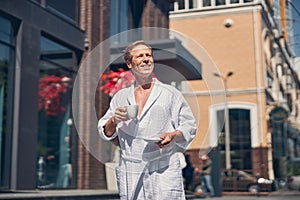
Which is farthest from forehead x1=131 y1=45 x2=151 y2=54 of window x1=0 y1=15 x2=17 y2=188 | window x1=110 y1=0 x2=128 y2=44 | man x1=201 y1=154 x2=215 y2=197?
man x1=201 y1=154 x2=215 y2=197

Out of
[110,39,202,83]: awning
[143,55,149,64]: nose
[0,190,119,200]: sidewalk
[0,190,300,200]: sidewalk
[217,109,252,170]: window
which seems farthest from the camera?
[217,109,252,170]: window

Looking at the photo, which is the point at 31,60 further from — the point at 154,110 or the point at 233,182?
the point at 154,110

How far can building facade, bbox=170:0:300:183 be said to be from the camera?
233 inches

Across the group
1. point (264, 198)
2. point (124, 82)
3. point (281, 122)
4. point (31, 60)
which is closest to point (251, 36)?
point (281, 122)

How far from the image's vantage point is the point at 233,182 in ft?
23.9

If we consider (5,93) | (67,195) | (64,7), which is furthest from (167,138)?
(64,7)

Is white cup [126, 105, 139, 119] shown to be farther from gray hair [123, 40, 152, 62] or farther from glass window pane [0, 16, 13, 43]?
glass window pane [0, 16, 13, 43]

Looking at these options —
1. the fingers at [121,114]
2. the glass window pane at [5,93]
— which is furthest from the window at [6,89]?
the fingers at [121,114]

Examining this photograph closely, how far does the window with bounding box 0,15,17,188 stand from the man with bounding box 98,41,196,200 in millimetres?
4436

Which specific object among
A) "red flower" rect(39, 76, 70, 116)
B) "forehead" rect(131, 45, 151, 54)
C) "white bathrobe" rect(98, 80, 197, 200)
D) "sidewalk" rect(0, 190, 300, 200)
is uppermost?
"red flower" rect(39, 76, 70, 116)

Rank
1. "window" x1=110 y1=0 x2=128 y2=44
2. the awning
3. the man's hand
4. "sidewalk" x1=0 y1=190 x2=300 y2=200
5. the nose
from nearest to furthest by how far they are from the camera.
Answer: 1. the man's hand
2. the nose
3. the awning
4. "sidewalk" x1=0 y1=190 x2=300 y2=200
5. "window" x1=110 y1=0 x2=128 y2=44

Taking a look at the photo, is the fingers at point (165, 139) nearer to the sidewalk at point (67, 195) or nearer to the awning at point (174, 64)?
the awning at point (174, 64)

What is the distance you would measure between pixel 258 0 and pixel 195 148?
16.9 feet

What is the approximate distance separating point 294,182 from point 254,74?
6.87 feet
